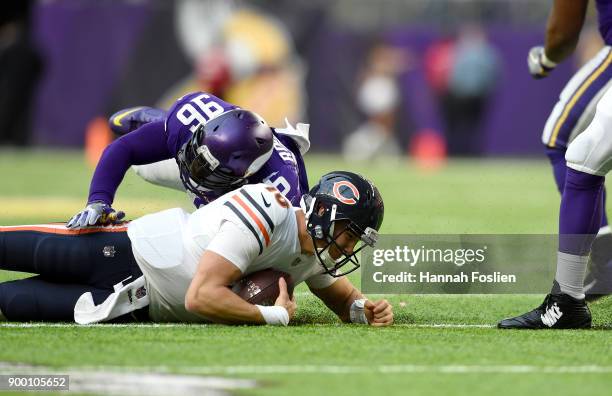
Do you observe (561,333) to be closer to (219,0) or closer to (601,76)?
(601,76)

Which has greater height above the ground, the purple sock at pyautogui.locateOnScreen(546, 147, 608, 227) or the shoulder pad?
the shoulder pad

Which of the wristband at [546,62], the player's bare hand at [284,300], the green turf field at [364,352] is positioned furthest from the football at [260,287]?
the wristband at [546,62]

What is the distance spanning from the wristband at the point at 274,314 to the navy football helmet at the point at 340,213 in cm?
27

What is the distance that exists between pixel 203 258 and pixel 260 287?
376mm

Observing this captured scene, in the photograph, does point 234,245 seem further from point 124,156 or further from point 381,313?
point 124,156

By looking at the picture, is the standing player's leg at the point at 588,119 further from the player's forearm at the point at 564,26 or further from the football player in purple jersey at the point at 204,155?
the football player in purple jersey at the point at 204,155

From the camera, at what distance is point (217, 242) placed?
4668mm

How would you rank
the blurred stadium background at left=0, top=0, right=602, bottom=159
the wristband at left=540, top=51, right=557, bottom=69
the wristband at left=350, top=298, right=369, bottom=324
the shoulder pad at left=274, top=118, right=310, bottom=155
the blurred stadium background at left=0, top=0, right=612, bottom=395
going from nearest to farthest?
the wristband at left=350, top=298, right=369, bottom=324
the shoulder pad at left=274, top=118, right=310, bottom=155
the wristband at left=540, top=51, right=557, bottom=69
the blurred stadium background at left=0, top=0, right=612, bottom=395
the blurred stadium background at left=0, top=0, right=602, bottom=159

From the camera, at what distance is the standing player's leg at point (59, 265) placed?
5082 mm

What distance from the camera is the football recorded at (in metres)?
4.94

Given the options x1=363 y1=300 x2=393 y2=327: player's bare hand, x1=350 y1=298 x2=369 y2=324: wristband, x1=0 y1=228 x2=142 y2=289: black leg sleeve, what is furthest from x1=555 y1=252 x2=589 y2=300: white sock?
x1=0 y1=228 x2=142 y2=289: black leg sleeve

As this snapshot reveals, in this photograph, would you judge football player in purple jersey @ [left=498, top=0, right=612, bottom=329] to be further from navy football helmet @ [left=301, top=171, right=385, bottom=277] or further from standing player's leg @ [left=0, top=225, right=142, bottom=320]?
standing player's leg @ [left=0, top=225, right=142, bottom=320]

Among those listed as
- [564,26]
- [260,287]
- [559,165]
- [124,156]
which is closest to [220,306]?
[260,287]

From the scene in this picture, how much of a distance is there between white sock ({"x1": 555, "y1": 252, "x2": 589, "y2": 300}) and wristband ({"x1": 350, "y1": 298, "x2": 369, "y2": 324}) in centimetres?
90
